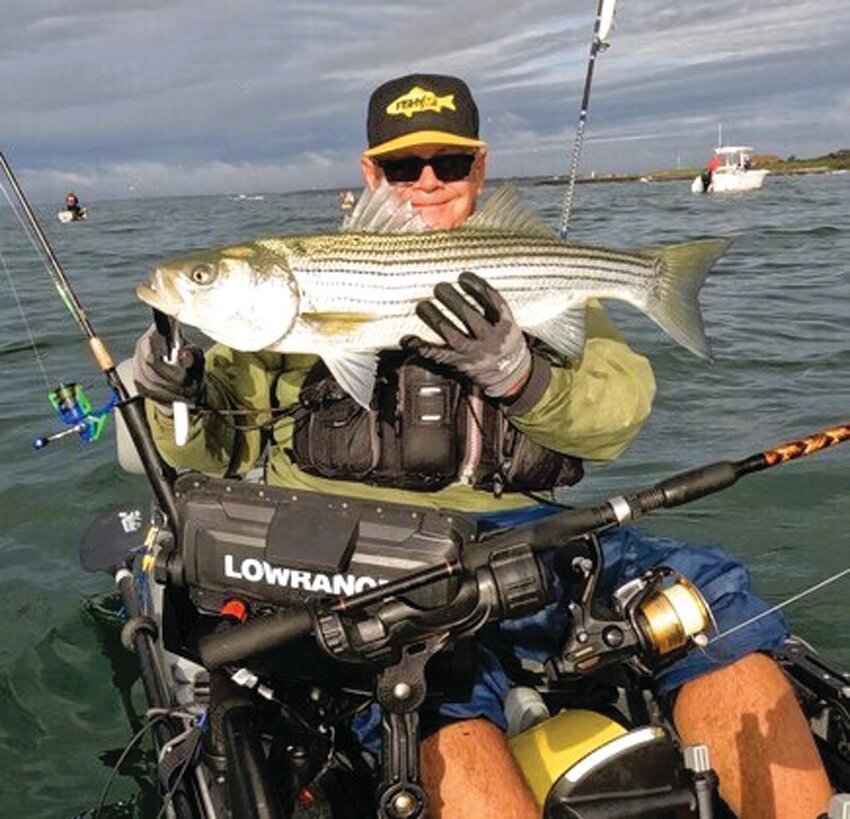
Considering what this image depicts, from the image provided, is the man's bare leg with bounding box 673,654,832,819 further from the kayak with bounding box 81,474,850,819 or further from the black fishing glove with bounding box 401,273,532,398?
the black fishing glove with bounding box 401,273,532,398

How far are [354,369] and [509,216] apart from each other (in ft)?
2.89

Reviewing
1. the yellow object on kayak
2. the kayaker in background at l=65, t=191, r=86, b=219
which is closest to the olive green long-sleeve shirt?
the yellow object on kayak

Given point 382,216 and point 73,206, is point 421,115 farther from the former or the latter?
point 73,206

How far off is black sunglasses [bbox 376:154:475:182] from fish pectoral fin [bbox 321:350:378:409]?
3.92 feet

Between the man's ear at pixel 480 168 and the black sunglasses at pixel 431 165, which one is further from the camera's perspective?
the man's ear at pixel 480 168

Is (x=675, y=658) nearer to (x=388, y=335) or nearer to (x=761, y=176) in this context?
(x=388, y=335)

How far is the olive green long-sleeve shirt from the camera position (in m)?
3.84

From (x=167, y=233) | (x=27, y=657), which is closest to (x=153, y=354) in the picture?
(x=27, y=657)

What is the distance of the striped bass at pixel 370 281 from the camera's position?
3494 millimetres

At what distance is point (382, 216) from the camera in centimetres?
376

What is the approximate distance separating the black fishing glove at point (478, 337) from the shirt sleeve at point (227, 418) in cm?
91

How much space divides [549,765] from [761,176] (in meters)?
69.2

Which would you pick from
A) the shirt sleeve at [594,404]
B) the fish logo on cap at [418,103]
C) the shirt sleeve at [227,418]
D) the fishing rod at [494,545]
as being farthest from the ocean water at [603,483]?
the fishing rod at [494,545]

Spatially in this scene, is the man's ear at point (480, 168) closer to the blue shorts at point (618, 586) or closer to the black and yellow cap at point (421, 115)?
the black and yellow cap at point (421, 115)
